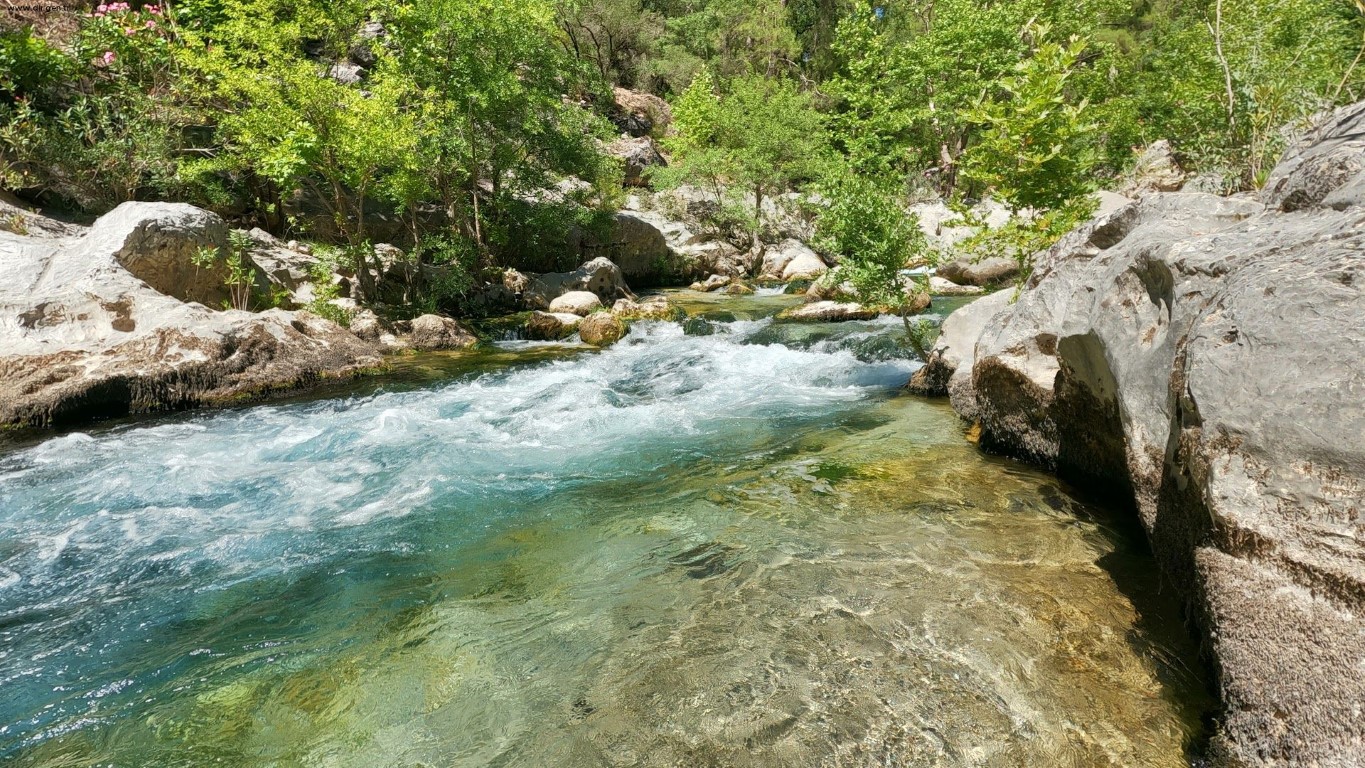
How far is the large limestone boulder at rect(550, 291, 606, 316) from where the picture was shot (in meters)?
15.5

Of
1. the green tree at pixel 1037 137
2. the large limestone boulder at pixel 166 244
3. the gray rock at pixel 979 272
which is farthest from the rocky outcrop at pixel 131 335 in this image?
the gray rock at pixel 979 272

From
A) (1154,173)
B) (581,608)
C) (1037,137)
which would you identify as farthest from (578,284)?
(1154,173)

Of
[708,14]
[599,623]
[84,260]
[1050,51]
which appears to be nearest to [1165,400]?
[599,623]

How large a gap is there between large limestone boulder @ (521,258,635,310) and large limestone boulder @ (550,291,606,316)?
528 millimetres

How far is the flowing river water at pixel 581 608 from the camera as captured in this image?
8.61 ft

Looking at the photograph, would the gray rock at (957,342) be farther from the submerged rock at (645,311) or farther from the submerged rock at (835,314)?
the submerged rock at (645,311)

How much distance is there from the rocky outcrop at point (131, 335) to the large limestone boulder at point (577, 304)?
5.66 metres

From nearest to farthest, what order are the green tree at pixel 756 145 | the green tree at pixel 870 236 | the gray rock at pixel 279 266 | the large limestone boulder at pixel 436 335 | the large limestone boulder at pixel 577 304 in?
the green tree at pixel 870 236
the gray rock at pixel 279 266
the large limestone boulder at pixel 436 335
the large limestone boulder at pixel 577 304
the green tree at pixel 756 145

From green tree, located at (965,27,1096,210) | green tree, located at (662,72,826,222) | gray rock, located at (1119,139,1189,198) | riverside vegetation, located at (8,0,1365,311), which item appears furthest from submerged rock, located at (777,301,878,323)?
gray rock, located at (1119,139,1189,198)

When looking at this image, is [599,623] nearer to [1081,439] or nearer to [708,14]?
[1081,439]

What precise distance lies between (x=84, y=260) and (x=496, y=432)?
6.94 metres

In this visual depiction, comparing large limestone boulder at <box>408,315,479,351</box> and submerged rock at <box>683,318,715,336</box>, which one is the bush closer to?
submerged rock at <box>683,318,715,336</box>

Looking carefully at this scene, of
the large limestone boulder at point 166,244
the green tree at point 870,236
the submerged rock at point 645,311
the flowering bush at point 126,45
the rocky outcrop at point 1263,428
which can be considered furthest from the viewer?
the submerged rock at point 645,311

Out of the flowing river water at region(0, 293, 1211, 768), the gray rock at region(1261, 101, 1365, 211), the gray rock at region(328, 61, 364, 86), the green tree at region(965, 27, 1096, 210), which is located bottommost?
the flowing river water at region(0, 293, 1211, 768)
